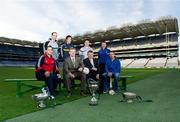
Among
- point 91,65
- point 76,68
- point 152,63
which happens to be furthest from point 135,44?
point 76,68

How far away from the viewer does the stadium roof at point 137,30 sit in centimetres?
7196

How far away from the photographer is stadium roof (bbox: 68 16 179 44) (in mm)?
71963

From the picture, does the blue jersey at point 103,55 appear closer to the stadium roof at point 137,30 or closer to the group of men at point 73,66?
the group of men at point 73,66

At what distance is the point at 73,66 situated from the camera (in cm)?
877

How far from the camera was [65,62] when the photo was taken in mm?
8719

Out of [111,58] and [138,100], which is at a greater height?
[111,58]

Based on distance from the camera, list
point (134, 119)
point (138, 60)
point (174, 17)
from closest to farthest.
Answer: point (134, 119) < point (174, 17) < point (138, 60)

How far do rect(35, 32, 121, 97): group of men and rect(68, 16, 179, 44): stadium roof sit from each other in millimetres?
62697

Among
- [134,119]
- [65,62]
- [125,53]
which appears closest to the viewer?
[134,119]

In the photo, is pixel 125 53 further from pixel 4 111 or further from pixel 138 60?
pixel 4 111

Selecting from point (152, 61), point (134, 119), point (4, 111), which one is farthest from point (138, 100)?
point (152, 61)

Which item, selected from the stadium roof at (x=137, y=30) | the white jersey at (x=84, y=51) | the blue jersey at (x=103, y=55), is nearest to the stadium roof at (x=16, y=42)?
the stadium roof at (x=137, y=30)

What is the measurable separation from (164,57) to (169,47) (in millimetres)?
3557

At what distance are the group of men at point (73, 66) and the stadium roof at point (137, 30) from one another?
6270cm
